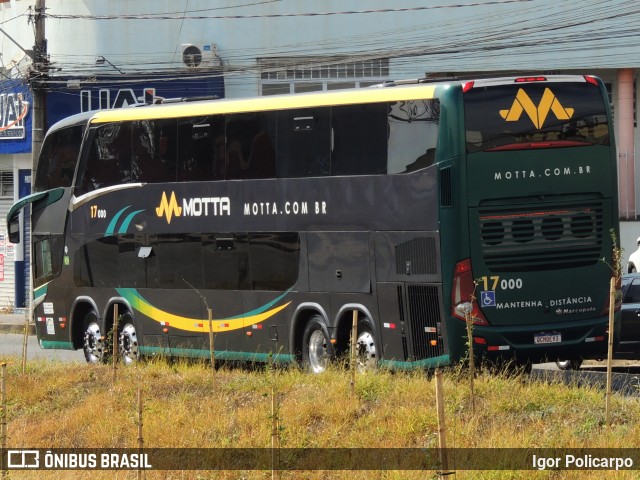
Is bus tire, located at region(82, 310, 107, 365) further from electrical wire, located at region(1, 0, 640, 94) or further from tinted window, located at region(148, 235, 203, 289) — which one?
electrical wire, located at region(1, 0, 640, 94)

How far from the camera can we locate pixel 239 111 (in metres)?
20.2

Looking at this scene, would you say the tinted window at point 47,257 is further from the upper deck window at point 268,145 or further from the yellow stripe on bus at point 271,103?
the yellow stripe on bus at point 271,103

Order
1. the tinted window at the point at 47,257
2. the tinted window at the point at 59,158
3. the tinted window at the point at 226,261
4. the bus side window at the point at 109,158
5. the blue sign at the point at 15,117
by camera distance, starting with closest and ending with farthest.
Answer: the tinted window at the point at 226,261, the bus side window at the point at 109,158, the tinted window at the point at 59,158, the tinted window at the point at 47,257, the blue sign at the point at 15,117

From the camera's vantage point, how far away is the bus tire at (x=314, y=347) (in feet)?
62.6

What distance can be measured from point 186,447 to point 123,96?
26.3 metres

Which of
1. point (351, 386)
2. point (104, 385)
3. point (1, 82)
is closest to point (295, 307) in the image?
point (104, 385)

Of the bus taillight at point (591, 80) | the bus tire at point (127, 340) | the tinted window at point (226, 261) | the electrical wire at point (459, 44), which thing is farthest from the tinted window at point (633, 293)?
the electrical wire at point (459, 44)

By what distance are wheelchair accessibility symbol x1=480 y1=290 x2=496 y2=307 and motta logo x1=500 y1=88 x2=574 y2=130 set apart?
221cm

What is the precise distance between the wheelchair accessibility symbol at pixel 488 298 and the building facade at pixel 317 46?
69.4 feet

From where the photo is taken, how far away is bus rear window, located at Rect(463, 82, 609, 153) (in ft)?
55.7

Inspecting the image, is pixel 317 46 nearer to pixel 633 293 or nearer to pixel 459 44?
pixel 459 44

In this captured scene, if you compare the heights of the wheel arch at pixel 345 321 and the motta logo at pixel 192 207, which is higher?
the motta logo at pixel 192 207

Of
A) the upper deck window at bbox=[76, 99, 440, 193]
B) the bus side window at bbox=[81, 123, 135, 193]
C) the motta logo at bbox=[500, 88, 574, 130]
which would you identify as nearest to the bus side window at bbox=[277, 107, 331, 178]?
the upper deck window at bbox=[76, 99, 440, 193]

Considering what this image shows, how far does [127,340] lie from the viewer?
22.9 m
